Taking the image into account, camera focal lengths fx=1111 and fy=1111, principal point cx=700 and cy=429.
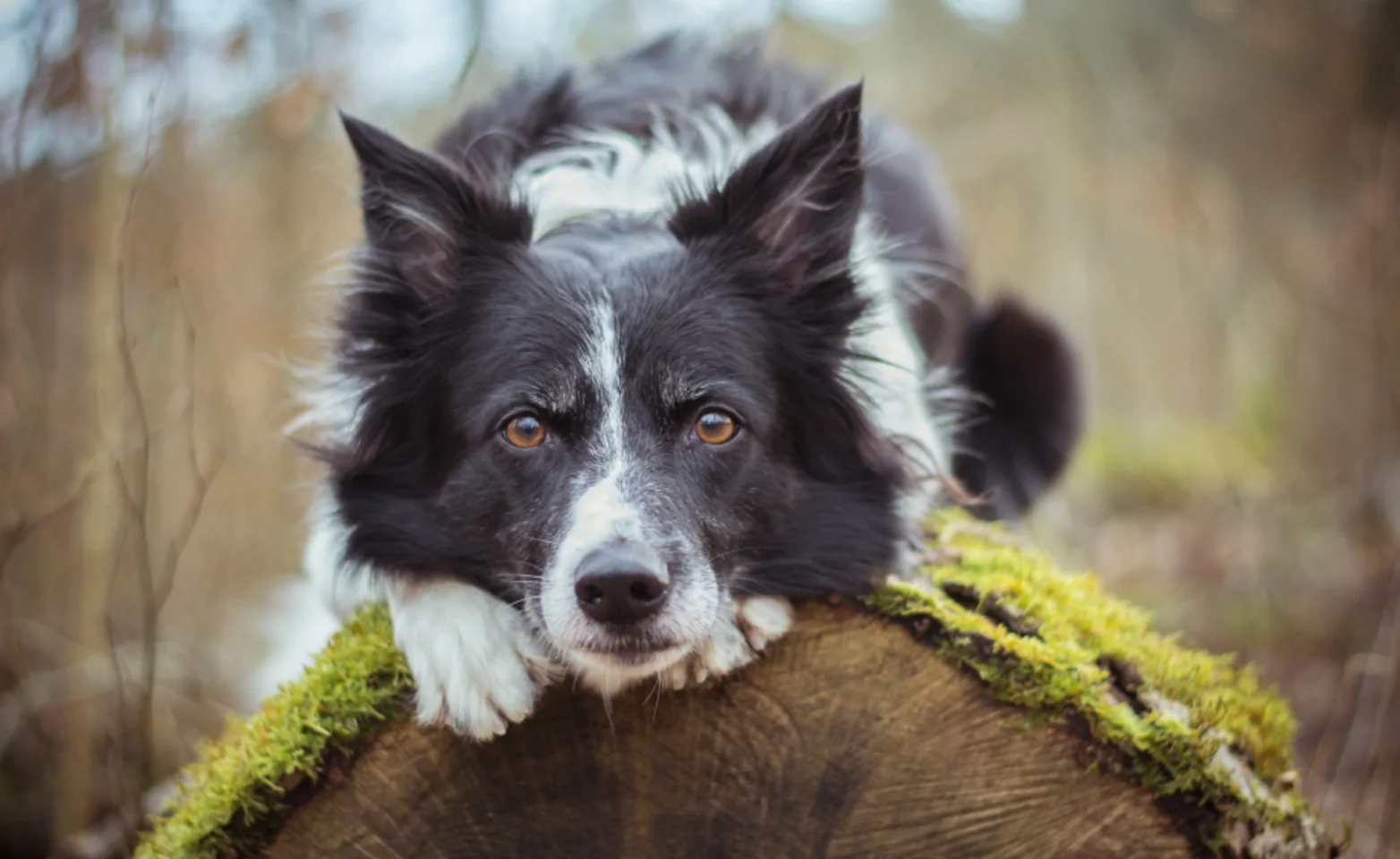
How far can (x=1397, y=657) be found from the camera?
4.72 meters

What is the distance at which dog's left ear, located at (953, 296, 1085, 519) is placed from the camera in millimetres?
5832

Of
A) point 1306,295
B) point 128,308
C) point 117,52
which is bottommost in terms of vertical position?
point 1306,295

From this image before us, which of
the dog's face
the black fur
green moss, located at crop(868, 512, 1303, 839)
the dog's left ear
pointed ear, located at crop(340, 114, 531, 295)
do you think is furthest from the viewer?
the dog's left ear

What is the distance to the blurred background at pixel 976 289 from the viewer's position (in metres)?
5.06

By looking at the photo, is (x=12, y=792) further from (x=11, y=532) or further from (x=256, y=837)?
(x=256, y=837)

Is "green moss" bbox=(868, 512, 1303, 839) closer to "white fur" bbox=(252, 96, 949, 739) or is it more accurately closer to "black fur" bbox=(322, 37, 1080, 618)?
"black fur" bbox=(322, 37, 1080, 618)

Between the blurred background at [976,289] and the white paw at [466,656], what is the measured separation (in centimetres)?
121

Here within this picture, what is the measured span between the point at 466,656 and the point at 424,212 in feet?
4.67

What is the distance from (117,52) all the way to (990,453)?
4.53 m

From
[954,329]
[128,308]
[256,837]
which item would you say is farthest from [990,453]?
[128,308]

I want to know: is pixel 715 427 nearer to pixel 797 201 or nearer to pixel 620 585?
pixel 620 585

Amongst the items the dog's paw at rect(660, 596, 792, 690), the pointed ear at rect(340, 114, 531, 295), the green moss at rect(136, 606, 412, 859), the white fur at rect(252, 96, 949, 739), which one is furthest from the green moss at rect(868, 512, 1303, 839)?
the pointed ear at rect(340, 114, 531, 295)

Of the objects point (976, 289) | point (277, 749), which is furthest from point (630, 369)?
point (976, 289)

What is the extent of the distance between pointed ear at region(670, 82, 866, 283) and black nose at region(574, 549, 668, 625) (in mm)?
1273
